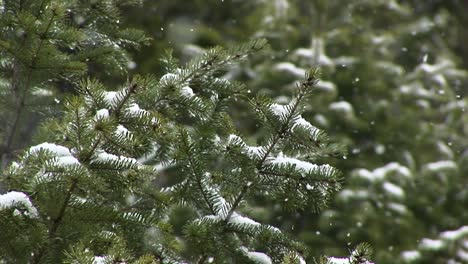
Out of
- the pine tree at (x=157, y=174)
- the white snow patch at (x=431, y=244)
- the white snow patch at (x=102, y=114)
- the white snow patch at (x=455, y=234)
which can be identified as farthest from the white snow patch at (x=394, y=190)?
the white snow patch at (x=102, y=114)

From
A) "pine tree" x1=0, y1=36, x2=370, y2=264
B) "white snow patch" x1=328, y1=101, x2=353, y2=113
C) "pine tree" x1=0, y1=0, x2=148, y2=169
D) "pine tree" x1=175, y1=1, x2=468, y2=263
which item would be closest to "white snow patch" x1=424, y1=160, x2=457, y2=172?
"pine tree" x1=175, y1=1, x2=468, y2=263

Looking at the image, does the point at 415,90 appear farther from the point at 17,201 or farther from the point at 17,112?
the point at 17,201

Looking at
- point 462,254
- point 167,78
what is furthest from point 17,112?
point 462,254

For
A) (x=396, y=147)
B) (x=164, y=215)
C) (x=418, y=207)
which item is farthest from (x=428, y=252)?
(x=164, y=215)

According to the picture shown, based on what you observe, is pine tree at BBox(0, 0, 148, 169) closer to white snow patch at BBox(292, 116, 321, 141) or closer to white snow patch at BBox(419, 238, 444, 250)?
white snow patch at BBox(292, 116, 321, 141)

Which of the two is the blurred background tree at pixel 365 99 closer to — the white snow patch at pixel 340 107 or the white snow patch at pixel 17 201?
the white snow patch at pixel 340 107
